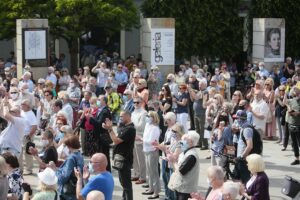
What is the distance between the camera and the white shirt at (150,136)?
508 inches

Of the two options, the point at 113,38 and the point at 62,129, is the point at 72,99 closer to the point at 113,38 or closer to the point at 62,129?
the point at 62,129

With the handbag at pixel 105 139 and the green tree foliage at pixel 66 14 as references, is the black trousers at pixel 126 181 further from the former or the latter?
the green tree foliage at pixel 66 14

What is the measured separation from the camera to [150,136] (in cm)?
1291

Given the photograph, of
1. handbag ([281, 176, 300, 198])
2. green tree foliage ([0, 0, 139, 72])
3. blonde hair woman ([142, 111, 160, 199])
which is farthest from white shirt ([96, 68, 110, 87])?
handbag ([281, 176, 300, 198])

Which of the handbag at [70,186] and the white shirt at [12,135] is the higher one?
the white shirt at [12,135]

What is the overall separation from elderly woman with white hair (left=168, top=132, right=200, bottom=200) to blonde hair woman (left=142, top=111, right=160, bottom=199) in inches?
77.5

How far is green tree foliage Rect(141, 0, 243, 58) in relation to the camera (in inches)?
1203

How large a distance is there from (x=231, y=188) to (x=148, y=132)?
4.33 m

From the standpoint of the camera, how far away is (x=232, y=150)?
42.6 ft

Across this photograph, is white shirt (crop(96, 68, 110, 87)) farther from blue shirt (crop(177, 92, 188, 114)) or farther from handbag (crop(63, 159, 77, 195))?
handbag (crop(63, 159, 77, 195))

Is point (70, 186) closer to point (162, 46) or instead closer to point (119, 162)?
point (119, 162)

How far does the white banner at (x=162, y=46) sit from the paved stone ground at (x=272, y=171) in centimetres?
799

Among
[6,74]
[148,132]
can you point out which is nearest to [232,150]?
[148,132]

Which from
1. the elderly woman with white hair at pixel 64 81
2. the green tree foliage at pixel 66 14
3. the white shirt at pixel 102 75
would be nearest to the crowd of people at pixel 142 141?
the elderly woman with white hair at pixel 64 81
